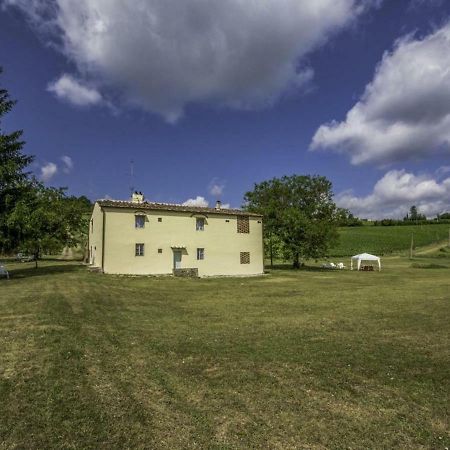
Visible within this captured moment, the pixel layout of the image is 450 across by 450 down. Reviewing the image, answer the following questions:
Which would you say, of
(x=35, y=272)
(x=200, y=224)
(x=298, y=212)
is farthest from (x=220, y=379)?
(x=298, y=212)

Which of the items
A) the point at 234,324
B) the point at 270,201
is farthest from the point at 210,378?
the point at 270,201

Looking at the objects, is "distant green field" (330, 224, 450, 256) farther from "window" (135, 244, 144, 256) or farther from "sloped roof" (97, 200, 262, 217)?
"window" (135, 244, 144, 256)

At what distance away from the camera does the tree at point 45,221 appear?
82.7 feet

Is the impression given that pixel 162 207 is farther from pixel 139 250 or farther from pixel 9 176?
pixel 9 176

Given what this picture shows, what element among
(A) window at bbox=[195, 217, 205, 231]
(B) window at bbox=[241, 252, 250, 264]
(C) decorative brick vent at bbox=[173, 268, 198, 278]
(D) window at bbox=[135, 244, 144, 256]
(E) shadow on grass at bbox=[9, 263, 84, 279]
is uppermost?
(A) window at bbox=[195, 217, 205, 231]

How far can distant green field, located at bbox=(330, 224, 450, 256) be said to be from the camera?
271 ft

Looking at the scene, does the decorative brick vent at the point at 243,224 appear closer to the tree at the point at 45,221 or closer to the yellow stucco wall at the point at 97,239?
the yellow stucco wall at the point at 97,239

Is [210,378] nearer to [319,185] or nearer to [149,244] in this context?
[149,244]

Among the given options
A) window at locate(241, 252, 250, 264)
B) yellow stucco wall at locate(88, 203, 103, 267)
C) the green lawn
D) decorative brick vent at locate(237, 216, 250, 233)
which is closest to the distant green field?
window at locate(241, 252, 250, 264)

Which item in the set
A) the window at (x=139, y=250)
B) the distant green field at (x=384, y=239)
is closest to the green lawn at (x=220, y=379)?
the window at (x=139, y=250)

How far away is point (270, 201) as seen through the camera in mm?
46594

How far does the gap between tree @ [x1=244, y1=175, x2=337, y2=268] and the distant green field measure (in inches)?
1122

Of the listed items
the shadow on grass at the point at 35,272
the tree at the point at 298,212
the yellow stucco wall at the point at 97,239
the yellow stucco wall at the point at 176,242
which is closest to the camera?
the shadow on grass at the point at 35,272

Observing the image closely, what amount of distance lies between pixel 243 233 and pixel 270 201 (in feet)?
42.1
